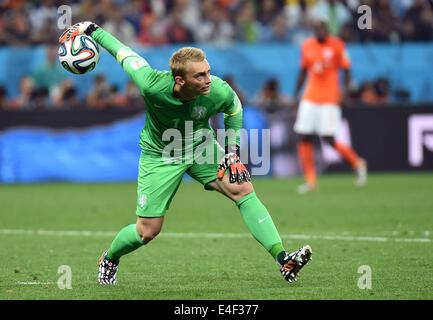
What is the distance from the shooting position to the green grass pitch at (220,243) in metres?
7.73

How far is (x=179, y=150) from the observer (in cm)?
823

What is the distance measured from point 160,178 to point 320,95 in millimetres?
9056

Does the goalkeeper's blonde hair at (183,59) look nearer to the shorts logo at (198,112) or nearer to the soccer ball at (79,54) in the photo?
the shorts logo at (198,112)

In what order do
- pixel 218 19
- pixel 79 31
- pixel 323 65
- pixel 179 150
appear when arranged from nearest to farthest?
pixel 179 150 → pixel 79 31 → pixel 323 65 → pixel 218 19

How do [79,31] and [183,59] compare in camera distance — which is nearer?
[183,59]

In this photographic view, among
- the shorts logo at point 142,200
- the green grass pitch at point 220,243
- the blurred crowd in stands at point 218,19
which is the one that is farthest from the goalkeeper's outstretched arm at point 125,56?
the blurred crowd in stands at point 218,19

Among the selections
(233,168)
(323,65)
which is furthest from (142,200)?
(323,65)

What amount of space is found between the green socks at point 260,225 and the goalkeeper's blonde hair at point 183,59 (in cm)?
114

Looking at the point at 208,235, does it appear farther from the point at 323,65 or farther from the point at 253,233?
the point at 323,65

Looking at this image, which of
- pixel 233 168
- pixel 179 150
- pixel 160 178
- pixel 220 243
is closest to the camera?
pixel 233 168

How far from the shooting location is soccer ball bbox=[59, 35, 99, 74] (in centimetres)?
832

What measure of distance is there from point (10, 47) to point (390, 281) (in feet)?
43.5

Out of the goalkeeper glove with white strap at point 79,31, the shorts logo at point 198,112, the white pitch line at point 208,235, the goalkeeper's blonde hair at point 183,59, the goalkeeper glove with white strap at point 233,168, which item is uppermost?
the goalkeeper glove with white strap at point 79,31
